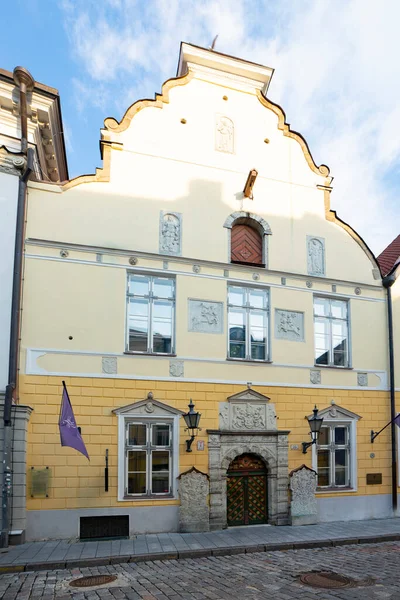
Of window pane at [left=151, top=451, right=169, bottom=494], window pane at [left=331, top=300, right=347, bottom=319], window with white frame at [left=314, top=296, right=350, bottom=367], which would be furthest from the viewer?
window pane at [left=331, top=300, right=347, bottom=319]

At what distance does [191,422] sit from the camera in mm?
12891

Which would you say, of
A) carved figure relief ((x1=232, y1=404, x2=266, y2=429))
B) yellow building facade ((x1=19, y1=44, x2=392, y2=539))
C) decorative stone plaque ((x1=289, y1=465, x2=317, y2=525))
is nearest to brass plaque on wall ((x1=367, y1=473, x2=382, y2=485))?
yellow building facade ((x1=19, y1=44, x2=392, y2=539))

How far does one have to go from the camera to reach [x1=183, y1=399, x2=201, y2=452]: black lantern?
12.8 meters

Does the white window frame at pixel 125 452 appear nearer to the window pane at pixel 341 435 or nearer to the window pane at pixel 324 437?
the window pane at pixel 324 437

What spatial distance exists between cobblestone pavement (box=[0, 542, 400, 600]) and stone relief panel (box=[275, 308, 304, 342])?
550 cm

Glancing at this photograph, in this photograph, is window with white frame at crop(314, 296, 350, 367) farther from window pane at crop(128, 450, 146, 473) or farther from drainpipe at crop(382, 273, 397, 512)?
window pane at crop(128, 450, 146, 473)

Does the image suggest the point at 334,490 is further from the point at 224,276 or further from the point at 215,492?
the point at 224,276

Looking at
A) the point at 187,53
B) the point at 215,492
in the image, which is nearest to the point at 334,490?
the point at 215,492

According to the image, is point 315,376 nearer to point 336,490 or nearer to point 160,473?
point 336,490

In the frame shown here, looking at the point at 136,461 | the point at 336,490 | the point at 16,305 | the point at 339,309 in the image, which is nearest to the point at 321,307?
the point at 339,309

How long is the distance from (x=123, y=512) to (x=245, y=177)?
9.24m

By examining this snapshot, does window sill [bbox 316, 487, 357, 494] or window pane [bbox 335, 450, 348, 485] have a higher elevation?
window pane [bbox 335, 450, 348, 485]

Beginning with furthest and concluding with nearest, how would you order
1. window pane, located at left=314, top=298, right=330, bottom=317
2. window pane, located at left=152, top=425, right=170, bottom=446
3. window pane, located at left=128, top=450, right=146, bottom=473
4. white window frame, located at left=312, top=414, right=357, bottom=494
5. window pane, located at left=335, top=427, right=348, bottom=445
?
window pane, located at left=314, top=298, right=330, bottom=317, window pane, located at left=335, top=427, right=348, bottom=445, white window frame, located at left=312, top=414, right=357, bottom=494, window pane, located at left=152, top=425, right=170, bottom=446, window pane, located at left=128, top=450, right=146, bottom=473

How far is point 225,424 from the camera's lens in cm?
1380
